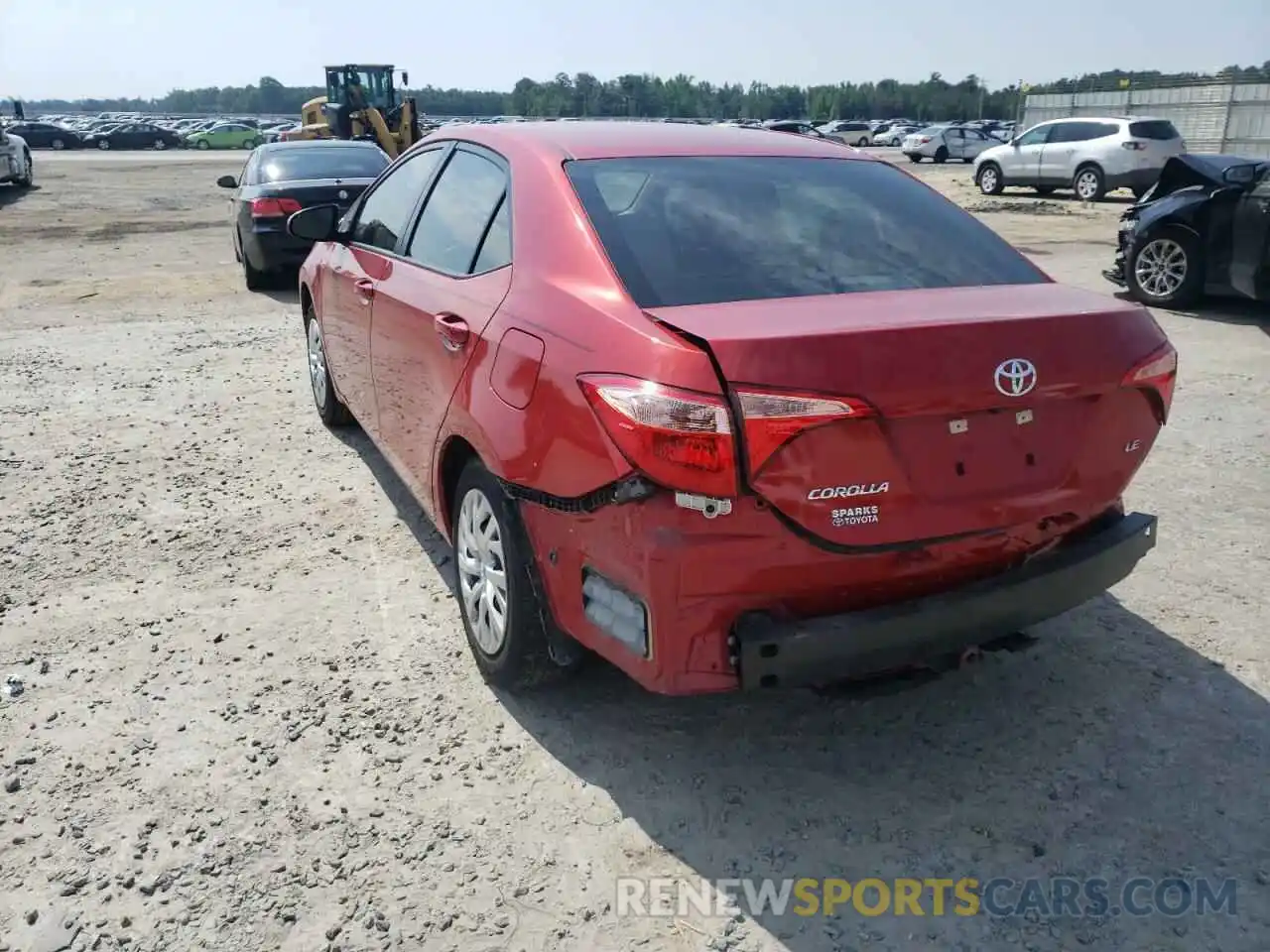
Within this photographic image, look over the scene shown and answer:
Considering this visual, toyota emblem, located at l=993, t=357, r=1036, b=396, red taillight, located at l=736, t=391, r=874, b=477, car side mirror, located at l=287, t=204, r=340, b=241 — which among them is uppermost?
car side mirror, located at l=287, t=204, r=340, b=241

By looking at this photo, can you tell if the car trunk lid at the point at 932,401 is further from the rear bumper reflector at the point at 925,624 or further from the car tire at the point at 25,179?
the car tire at the point at 25,179

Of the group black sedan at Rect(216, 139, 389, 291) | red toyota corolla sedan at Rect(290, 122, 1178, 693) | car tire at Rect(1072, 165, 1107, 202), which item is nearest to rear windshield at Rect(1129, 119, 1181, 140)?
car tire at Rect(1072, 165, 1107, 202)

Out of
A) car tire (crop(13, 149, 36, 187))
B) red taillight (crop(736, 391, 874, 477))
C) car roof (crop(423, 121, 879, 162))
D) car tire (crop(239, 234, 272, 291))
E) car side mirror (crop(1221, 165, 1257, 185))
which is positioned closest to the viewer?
red taillight (crop(736, 391, 874, 477))

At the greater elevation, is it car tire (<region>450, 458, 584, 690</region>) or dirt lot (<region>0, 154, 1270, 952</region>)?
car tire (<region>450, 458, 584, 690</region>)

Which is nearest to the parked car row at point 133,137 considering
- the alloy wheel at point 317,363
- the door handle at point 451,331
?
the alloy wheel at point 317,363

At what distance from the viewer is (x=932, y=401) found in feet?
8.13

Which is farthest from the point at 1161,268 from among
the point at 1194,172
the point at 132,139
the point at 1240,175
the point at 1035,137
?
the point at 132,139

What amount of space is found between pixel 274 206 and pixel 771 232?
8.79m

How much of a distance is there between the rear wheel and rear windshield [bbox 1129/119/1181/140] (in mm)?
2966

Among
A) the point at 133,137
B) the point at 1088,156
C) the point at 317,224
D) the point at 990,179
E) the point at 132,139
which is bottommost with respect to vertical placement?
the point at 317,224

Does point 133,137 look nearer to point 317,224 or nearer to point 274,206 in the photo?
point 274,206

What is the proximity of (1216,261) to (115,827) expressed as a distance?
9855mm

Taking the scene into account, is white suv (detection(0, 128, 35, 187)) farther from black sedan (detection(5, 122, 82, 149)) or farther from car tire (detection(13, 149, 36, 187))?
black sedan (detection(5, 122, 82, 149))

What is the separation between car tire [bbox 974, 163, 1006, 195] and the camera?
77.8 feet
